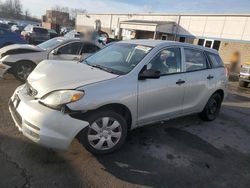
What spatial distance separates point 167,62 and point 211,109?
2085 mm

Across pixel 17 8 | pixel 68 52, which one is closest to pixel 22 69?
pixel 68 52

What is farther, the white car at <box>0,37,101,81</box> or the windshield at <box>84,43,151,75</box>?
the white car at <box>0,37,101,81</box>

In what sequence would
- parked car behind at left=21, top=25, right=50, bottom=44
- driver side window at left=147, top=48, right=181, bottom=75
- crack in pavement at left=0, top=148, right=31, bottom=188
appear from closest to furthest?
crack in pavement at left=0, top=148, right=31, bottom=188 < driver side window at left=147, top=48, right=181, bottom=75 < parked car behind at left=21, top=25, right=50, bottom=44

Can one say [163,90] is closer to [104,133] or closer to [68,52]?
[104,133]

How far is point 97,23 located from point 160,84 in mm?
42962

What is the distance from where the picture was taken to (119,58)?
4203 millimetres

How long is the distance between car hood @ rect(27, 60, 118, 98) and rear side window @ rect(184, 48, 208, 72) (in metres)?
1.76

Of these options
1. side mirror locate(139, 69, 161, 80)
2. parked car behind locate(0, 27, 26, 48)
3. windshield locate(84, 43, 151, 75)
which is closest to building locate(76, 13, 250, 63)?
parked car behind locate(0, 27, 26, 48)

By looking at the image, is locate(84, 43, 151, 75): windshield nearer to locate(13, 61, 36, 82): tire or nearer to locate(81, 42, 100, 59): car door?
locate(13, 61, 36, 82): tire

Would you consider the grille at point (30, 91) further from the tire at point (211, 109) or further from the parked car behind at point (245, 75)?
the parked car behind at point (245, 75)

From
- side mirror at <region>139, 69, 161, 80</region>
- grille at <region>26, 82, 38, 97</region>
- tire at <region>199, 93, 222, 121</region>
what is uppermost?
side mirror at <region>139, 69, 161, 80</region>

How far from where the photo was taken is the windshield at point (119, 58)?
3.86 meters

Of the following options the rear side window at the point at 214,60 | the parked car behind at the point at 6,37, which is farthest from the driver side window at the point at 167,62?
the parked car behind at the point at 6,37

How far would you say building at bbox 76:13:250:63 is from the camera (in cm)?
2023
